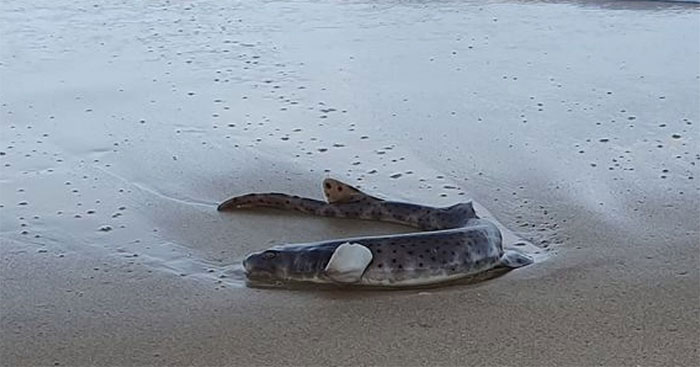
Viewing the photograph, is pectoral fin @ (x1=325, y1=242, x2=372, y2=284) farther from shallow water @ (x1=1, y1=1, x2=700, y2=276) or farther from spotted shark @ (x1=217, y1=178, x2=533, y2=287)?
shallow water @ (x1=1, y1=1, x2=700, y2=276)

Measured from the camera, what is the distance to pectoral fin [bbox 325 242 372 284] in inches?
140

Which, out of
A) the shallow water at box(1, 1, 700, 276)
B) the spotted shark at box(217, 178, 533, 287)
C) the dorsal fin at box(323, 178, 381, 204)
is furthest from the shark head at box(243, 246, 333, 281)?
the dorsal fin at box(323, 178, 381, 204)

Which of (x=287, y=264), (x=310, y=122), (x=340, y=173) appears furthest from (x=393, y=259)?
(x=310, y=122)

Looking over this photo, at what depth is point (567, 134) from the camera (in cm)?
534

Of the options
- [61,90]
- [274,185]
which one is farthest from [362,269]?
[61,90]

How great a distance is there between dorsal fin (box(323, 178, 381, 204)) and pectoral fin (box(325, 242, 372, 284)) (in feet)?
2.58

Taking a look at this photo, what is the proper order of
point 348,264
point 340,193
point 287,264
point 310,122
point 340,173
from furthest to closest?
point 310,122 < point 340,173 < point 340,193 < point 287,264 < point 348,264

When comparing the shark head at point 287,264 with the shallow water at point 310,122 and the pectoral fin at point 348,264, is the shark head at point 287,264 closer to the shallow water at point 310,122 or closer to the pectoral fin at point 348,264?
the pectoral fin at point 348,264

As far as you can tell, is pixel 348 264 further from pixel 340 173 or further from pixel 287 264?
pixel 340 173

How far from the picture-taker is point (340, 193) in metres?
4.41

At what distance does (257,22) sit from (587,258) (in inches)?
210

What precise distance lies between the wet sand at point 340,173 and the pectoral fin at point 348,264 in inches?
3.1

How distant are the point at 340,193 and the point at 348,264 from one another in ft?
2.86

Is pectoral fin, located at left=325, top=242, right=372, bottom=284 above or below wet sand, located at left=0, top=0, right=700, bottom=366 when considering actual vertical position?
above
